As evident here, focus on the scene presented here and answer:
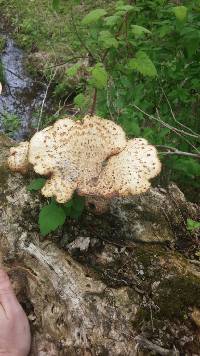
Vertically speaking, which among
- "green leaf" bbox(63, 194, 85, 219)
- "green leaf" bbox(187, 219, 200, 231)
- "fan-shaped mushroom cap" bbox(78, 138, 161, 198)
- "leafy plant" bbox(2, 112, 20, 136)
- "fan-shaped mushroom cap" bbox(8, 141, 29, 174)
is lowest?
"leafy plant" bbox(2, 112, 20, 136)

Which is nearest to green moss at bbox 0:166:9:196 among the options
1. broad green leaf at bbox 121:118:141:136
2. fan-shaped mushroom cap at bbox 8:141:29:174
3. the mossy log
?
the mossy log

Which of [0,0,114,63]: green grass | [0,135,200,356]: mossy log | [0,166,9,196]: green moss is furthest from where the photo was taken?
[0,0,114,63]: green grass

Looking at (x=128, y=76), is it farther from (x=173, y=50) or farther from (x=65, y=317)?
Result: (x=65, y=317)

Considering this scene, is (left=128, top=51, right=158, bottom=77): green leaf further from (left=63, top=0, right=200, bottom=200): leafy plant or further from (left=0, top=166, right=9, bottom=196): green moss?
(left=0, top=166, right=9, bottom=196): green moss

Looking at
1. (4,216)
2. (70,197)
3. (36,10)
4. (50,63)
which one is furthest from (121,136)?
(36,10)

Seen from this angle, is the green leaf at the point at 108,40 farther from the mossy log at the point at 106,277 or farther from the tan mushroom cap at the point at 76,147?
the mossy log at the point at 106,277

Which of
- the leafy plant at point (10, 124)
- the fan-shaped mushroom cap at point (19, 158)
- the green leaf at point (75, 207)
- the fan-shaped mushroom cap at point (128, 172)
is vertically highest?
the fan-shaped mushroom cap at point (128, 172)

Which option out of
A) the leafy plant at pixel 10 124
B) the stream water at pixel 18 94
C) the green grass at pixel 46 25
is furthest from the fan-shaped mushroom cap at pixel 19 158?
the green grass at pixel 46 25
